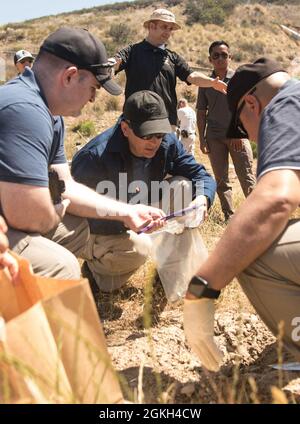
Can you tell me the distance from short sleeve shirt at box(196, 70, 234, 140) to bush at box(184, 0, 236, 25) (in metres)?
33.6

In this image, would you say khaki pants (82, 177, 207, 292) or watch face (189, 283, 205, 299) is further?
khaki pants (82, 177, 207, 292)

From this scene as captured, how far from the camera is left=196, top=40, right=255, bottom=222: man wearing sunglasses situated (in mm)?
5219

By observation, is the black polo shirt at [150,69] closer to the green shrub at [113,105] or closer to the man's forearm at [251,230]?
the man's forearm at [251,230]

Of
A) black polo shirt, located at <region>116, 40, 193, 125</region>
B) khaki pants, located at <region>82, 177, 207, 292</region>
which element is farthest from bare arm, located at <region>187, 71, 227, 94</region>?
khaki pants, located at <region>82, 177, 207, 292</region>

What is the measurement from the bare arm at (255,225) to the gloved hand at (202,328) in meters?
0.15

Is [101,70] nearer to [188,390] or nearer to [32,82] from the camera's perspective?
[32,82]

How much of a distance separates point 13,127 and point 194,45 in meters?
31.7

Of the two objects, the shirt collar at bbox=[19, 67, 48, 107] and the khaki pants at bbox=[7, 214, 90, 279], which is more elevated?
the shirt collar at bbox=[19, 67, 48, 107]

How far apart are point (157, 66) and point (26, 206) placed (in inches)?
119

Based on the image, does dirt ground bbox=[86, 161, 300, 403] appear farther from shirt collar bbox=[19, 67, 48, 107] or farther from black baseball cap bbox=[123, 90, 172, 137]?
shirt collar bbox=[19, 67, 48, 107]

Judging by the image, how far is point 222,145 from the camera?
532 cm

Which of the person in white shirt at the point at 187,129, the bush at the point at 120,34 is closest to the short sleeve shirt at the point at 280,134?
the person in white shirt at the point at 187,129

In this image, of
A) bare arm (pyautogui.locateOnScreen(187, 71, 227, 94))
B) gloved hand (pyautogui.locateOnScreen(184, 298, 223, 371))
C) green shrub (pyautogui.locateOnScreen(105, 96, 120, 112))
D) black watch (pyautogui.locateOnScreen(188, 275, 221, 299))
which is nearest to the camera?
black watch (pyautogui.locateOnScreen(188, 275, 221, 299))
